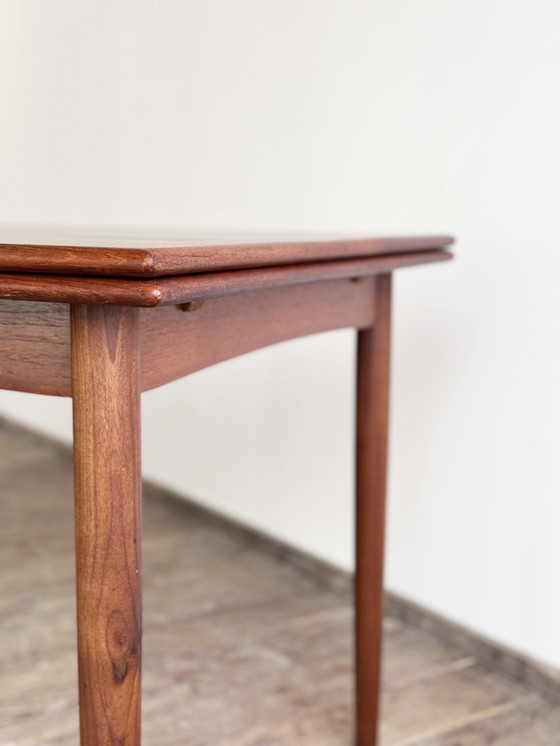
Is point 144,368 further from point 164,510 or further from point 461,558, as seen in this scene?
point 164,510

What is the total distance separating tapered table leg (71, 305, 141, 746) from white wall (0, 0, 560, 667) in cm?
89

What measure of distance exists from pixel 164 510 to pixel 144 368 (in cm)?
168

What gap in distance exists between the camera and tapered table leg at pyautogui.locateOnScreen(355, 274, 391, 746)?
1.18 meters

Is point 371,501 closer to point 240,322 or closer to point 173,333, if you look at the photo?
point 240,322

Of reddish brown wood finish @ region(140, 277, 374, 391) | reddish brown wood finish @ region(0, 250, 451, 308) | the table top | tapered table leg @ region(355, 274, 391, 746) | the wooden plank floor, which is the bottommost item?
the wooden plank floor

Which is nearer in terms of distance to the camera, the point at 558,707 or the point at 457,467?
the point at 558,707

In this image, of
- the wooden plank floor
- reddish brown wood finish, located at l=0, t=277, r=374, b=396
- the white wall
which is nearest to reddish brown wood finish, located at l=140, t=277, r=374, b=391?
reddish brown wood finish, located at l=0, t=277, r=374, b=396

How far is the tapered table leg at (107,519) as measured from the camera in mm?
685

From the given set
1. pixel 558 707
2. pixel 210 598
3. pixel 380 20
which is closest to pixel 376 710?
pixel 558 707

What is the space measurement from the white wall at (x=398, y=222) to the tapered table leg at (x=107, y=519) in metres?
0.89

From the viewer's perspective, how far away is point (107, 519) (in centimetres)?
71

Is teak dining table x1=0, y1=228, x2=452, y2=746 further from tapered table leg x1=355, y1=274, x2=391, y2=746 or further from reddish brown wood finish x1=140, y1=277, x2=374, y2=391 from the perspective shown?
tapered table leg x1=355, y1=274, x2=391, y2=746

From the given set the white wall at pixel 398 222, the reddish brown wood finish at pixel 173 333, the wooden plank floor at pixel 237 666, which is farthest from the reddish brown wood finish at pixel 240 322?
the wooden plank floor at pixel 237 666

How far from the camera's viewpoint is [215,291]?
0.71 meters
